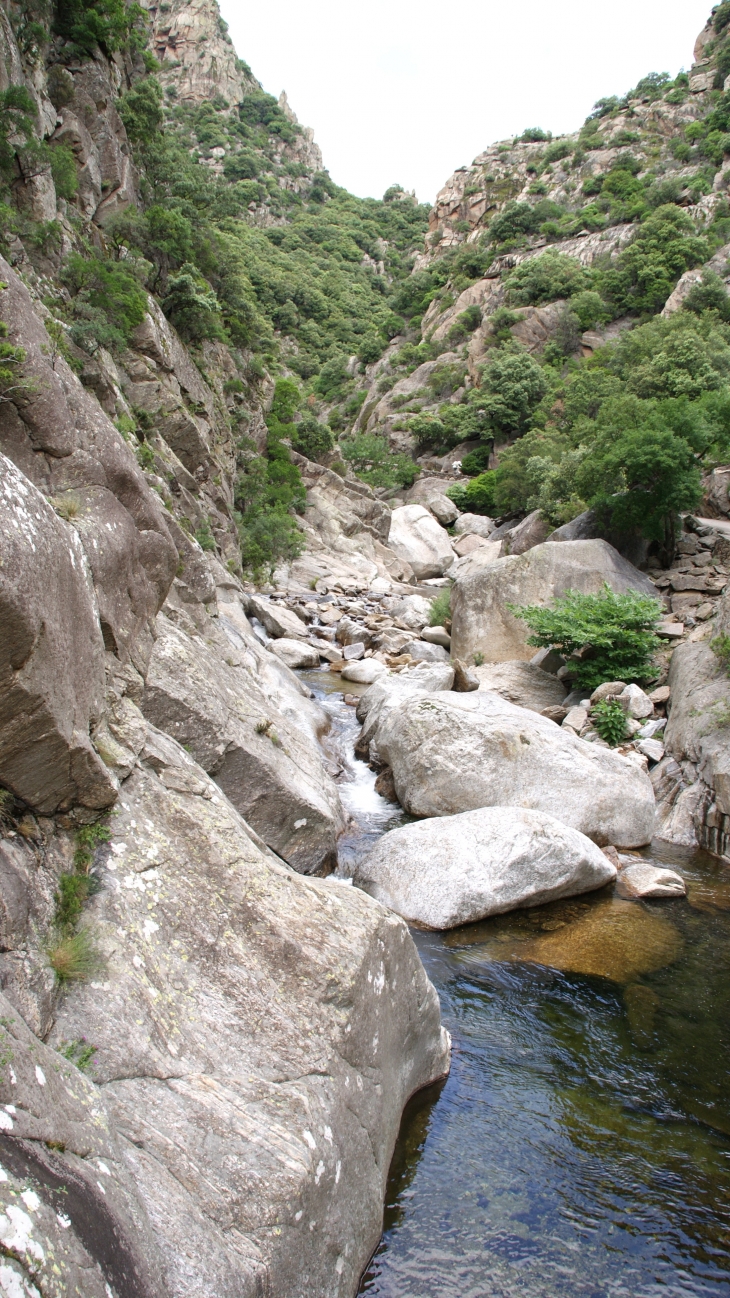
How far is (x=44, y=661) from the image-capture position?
4.44 metres

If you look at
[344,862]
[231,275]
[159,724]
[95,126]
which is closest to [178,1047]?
[159,724]

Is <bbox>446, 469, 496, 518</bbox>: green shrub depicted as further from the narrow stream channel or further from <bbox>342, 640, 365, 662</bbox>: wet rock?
the narrow stream channel

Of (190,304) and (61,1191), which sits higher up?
(190,304)

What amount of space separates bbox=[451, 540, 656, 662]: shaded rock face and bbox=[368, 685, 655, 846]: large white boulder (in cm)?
857

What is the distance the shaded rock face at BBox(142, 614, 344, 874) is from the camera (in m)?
8.48

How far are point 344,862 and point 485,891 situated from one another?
7.58 ft

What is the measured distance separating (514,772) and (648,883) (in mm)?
2610

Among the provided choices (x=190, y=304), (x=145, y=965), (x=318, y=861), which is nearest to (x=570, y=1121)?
(x=145, y=965)

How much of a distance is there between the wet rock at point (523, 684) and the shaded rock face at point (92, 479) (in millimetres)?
10815

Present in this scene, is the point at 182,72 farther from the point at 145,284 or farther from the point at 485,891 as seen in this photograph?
the point at 485,891

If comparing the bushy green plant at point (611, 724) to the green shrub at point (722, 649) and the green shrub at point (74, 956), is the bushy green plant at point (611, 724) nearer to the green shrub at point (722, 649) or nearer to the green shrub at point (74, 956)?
the green shrub at point (722, 649)

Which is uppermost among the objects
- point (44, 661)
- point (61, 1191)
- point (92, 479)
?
point (92, 479)

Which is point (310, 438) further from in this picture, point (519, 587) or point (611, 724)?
point (611, 724)

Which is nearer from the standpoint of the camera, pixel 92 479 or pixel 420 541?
pixel 92 479
